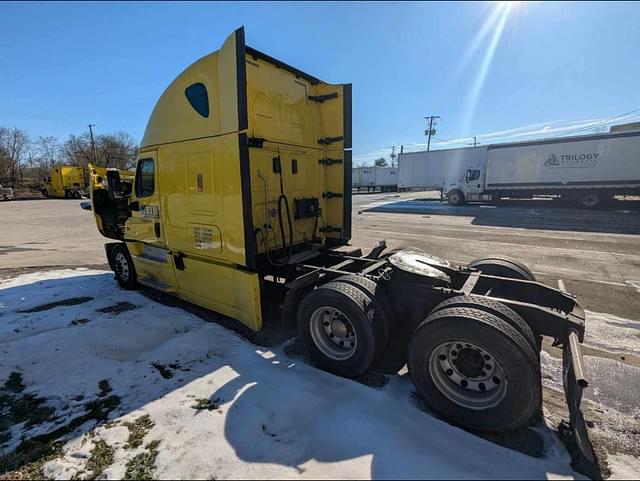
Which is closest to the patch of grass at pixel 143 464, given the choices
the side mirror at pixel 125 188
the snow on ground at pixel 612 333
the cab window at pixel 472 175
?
the snow on ground at pixel 612 333

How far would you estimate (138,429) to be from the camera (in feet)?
8.48

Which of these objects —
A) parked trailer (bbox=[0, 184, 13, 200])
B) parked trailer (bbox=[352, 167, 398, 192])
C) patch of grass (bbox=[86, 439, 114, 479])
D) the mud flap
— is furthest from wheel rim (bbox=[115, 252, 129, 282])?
parked trailer (bbox=[0, 184, 13, 200])

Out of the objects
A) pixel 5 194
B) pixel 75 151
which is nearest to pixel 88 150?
pixel 75 151

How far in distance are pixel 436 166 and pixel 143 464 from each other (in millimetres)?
28263

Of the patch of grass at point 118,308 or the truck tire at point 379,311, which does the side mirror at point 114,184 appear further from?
the truck tire at point 379,311

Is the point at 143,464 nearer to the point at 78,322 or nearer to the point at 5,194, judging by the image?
the point at 78,322

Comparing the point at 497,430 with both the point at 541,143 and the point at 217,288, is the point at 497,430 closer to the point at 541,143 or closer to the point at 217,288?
the point at 217,288

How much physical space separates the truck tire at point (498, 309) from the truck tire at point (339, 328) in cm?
76

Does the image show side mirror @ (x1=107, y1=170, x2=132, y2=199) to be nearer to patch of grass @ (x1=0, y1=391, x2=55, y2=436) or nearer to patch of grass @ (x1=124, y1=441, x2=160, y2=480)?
patch of grass @ (x1=0, y1=391, x2=55, y2=436)

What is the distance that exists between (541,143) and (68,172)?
4510 cm

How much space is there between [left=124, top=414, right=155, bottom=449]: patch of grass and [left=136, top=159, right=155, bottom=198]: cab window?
3718 millimetres

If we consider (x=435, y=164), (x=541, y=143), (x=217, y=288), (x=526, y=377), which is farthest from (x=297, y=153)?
(x=435, y=164)

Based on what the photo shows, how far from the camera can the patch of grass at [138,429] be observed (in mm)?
2439

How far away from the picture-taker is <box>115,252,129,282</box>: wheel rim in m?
6.29
